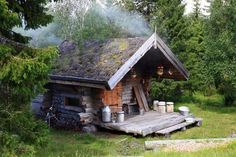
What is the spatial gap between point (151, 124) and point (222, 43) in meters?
7.11

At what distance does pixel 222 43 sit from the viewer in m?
19.5

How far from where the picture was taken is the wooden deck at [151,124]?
46.1 ft

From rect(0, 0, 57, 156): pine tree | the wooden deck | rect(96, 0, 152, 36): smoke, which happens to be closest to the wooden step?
the wooden deck

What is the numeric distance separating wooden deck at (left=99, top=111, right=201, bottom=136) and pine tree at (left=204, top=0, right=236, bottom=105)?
4.28 meters

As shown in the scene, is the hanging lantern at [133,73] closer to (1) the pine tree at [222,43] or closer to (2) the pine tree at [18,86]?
(1) the pine tree at [222,43]

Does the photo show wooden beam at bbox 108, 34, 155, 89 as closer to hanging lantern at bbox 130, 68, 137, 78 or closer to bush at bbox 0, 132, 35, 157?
hanging lantern at bbox 130, 68, 137, 78

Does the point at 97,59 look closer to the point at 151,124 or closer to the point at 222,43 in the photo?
the point at 151,124

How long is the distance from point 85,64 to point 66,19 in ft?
53.5

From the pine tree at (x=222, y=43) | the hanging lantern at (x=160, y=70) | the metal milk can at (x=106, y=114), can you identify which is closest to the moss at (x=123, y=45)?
the hanging lantern at (x=160, y=70)

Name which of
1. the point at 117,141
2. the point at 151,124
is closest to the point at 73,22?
the point at 151,124

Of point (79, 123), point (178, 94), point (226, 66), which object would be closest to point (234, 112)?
point (226, 66)

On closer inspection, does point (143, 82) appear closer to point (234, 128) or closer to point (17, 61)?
point (234, 128)

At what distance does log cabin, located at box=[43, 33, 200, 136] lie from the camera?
1480 centimetres

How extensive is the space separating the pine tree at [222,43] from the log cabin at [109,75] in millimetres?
3268
